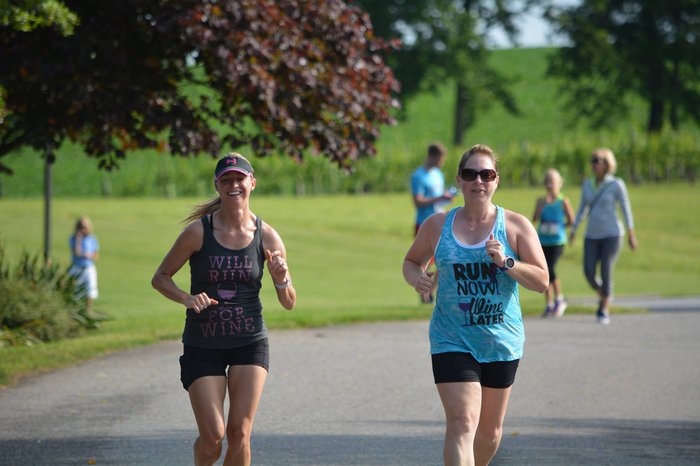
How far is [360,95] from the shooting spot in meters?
12.1

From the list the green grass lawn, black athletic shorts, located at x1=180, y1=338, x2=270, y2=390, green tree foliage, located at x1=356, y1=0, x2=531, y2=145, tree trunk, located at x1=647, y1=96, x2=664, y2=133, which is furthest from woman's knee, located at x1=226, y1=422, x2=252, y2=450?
tree trunk, located at x1=647, y1=96, x2=664, y2=133

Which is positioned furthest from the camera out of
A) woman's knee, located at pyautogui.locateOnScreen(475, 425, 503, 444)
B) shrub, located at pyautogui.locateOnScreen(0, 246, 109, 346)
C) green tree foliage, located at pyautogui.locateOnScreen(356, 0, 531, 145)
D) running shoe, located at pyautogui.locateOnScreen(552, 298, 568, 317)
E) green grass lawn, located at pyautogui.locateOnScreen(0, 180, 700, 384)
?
green tree foliage, located at pyautogui.locateOnScreen(356, 0, 531, 145)

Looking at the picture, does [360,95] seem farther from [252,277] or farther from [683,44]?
[683,44]

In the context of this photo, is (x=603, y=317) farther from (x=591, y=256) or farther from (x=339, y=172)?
(x=339, y=172)

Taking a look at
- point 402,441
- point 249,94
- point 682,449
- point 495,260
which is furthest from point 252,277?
point 249,94

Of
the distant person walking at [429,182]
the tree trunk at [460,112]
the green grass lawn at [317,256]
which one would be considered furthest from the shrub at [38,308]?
the tree trunk at [460,112]

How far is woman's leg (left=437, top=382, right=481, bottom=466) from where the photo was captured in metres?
5.12

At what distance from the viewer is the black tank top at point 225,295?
5.54m

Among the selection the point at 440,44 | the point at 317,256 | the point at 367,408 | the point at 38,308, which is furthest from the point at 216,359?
the point at 440,44

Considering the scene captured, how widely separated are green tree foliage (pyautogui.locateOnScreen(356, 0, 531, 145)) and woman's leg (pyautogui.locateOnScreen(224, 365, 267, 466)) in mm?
56658

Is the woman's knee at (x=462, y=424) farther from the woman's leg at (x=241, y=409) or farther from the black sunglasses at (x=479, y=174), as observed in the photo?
the black sunglasses at (x=479, y=174)

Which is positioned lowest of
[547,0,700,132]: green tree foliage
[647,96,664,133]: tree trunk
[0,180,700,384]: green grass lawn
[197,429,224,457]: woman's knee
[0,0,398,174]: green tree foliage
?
[0,180,700,384]: green grass lawn

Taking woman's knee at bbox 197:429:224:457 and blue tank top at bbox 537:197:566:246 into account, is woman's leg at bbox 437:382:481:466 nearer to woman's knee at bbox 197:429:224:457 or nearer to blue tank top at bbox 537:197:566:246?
woman's knee at bbox 197:429:224:457

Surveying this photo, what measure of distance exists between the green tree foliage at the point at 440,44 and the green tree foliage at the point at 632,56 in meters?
3.81
